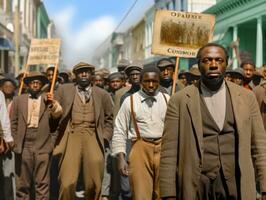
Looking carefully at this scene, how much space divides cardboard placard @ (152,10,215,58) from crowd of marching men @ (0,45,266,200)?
1.78 feet

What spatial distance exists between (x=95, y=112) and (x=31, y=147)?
105 cm

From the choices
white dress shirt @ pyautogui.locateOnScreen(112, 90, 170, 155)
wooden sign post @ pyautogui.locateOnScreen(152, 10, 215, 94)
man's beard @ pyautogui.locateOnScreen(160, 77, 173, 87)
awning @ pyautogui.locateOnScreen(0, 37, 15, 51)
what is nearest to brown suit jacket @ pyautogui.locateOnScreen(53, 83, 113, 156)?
wooden sign post @ pyautogui.locateOnScreen(152, 10, 215, 94)

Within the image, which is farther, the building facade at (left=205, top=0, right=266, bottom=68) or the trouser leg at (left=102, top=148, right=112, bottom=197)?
the building facade at (left=205, top=0, right=266, bottom=68)

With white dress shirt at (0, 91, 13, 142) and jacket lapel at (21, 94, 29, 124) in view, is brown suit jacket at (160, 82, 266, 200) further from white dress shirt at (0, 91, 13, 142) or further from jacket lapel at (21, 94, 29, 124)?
jacket lapel at (21, 94, 29, 124)

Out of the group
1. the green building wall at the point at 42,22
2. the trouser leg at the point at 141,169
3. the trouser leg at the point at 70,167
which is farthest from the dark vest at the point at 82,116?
the green building wall at the point at 42,22

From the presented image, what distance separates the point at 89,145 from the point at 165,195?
3.18 m

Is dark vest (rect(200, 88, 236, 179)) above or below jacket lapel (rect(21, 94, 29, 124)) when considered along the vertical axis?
below

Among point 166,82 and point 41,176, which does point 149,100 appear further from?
point 166,82

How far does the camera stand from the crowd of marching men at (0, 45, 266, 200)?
21.2ft

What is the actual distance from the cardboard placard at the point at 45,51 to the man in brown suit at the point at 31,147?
4.32 ft

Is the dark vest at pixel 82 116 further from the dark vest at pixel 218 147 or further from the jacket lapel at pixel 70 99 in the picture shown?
the dark vest at pixel 218 147

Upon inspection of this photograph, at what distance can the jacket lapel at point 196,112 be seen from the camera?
438 cm

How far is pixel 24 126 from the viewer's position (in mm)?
8109

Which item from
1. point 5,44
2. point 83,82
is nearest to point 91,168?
point 83,82
